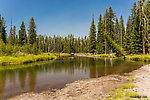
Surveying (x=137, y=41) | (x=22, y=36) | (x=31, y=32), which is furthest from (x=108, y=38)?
(x=22, y=36)

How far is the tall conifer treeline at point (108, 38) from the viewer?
101ft

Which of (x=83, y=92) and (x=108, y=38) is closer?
(x=83, y=92)

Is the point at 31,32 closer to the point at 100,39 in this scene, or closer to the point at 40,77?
the point at 100,39

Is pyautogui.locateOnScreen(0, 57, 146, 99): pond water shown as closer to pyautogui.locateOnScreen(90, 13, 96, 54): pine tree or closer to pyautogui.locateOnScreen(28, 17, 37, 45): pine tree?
pyautogui.locateOnScreen(90, 13, 96, 54): pine tree

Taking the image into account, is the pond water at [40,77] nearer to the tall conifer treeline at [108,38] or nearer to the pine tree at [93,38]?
the tall conifer treeline at [108,38]

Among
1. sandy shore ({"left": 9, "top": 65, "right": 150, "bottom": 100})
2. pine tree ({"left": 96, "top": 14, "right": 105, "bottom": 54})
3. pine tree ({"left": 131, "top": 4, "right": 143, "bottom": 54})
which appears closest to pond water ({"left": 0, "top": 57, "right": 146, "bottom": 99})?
sandy shore ({"left": 9, "top": 65, "right": 150, "bottom": 100})

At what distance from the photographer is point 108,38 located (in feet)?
133

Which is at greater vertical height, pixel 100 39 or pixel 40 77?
pixel 100 39

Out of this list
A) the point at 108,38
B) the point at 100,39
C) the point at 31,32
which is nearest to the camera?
the point at 108,38

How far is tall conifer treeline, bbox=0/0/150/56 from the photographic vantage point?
3069 cm

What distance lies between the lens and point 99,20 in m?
57.5

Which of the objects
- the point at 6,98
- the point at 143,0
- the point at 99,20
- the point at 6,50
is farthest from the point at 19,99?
the point at 99,20

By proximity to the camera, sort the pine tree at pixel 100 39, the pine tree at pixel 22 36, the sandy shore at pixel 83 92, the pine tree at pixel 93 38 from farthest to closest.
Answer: the pine tree at pixel 22 36 < the pine tree at pixel 93 38 < the pine tree at pixel 100 39 < the sandy shore at pixel 83 92

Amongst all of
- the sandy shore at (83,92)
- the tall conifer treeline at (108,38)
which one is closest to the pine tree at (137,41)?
the tall conifer treeline at (108,38)
